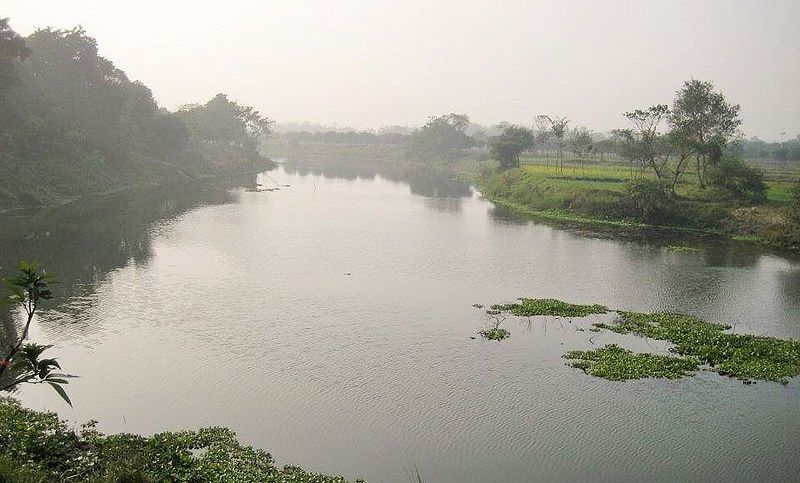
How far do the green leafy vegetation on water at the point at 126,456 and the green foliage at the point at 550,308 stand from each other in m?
17.3

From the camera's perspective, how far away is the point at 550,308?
3142cm

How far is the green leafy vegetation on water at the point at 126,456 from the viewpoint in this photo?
589 inches

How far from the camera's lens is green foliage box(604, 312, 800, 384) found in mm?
23797

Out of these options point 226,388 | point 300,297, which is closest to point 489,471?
point 226,388

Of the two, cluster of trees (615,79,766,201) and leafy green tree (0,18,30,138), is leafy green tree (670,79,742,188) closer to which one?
cluster of trees (615,79,766,201)

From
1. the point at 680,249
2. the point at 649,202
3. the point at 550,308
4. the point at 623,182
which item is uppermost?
the point at 623,182

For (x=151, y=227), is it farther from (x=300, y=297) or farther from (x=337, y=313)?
(x=337, y=313)

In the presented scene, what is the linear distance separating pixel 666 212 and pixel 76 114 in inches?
3080

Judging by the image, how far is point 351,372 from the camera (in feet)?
76.2

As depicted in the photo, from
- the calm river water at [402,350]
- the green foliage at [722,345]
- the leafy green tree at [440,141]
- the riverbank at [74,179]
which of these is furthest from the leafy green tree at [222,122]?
the green foliage at [722,345]

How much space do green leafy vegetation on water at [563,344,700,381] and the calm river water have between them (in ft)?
1.95

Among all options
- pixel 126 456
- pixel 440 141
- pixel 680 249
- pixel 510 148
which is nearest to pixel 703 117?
pixel 680 249

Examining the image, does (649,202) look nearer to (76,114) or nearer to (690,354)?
(690,354)

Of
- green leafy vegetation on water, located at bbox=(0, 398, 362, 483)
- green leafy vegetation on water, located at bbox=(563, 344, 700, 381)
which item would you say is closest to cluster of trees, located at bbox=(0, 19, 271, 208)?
green leafy vegetation on water, located at bbox=(0, 398, 362, 483)
